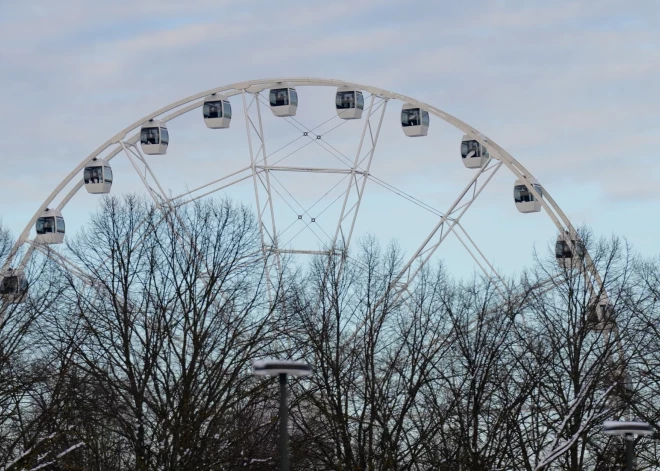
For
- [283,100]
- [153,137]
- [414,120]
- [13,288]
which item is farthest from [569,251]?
[13,288]

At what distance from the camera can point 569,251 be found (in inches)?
1922

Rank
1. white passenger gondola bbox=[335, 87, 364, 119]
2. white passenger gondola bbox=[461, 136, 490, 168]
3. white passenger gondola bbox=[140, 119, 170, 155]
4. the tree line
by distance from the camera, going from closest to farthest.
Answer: the tree line < white passenger gondola bbox=[461, 136, 490, 168] < white passenger gondola bbox=[335, 87, 364, 119] < white passenger gondola bbox=[140, 119, 170, 155]

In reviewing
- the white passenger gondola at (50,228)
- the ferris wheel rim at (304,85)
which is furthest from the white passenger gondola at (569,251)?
the white passenger gondola at (50,228)

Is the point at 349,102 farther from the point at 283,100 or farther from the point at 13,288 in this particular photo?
the point at 13,288

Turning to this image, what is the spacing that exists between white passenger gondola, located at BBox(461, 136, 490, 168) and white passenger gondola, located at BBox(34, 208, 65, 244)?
1605cm

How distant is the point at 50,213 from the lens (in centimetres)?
5534

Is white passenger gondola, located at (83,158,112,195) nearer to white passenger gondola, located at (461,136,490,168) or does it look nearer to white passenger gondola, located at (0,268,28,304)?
white passenger gondola, located at (0,268,28,304)

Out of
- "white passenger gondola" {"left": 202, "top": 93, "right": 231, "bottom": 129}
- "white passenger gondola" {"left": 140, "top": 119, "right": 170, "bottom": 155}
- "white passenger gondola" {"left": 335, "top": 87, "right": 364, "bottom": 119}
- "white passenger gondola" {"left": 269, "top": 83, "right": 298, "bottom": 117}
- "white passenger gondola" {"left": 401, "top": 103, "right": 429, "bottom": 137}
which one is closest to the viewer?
"white passenger gondola" {"left": 401, "top": 103, "right": 429, "bottom": 137}

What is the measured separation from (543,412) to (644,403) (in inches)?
228

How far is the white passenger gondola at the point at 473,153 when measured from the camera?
52.8 meters

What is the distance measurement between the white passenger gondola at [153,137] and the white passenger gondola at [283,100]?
450 cm

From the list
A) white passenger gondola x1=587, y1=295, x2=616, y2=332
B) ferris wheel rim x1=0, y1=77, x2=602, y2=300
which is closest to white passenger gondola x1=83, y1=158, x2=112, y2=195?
ferris wheel rim x1=0, y1=77, x2=602, y2=300

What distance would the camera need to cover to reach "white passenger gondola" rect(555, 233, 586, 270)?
46906mm

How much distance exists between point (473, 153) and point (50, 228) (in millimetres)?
16713
